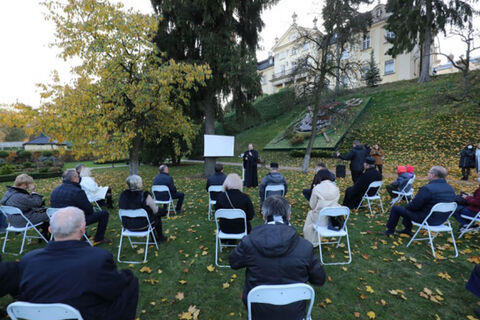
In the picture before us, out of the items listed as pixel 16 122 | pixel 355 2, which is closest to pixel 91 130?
pixel 16 122

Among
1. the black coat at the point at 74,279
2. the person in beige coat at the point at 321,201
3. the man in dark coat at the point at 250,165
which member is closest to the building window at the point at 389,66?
the man in dark coat at the point at 250,165

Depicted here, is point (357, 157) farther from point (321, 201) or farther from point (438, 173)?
point (321, 201)

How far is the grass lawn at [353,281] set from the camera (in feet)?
9.23

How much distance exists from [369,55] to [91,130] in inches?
1421

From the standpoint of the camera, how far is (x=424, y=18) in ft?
64.7

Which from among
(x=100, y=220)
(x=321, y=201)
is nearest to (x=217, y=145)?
(x=100, y=220)

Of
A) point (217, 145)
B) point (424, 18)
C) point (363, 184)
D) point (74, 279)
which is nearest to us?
point (74, 279)

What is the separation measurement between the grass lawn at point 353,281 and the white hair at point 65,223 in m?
1.56

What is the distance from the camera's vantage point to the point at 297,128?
22.2 m

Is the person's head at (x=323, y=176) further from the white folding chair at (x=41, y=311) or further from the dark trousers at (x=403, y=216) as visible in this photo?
the white folding chair at (x=41, y=311)

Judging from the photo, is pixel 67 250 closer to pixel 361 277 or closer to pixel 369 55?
pixel 361 277

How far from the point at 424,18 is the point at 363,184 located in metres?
23.0

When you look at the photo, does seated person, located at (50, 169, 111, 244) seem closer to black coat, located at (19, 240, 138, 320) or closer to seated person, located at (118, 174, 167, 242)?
seated person, located at (118, 174, 167, 242)

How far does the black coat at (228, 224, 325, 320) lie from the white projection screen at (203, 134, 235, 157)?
379 inches
